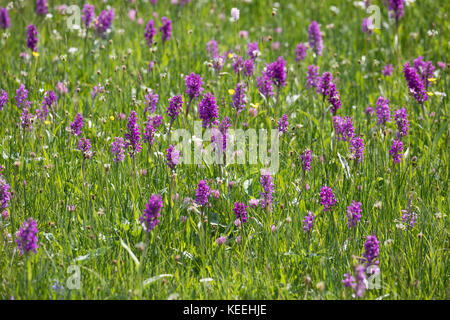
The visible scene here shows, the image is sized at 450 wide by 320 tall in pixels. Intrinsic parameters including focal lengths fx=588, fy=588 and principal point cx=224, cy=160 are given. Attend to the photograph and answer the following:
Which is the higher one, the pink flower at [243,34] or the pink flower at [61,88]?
the pink flower at [243,34]

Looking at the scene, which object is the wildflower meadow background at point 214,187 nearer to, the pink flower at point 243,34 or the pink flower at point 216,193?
the pink flower at point 216,193

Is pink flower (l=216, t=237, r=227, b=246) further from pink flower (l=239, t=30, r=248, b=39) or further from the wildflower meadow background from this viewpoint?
pink flower (l=239, t=30, r=248, b=39)

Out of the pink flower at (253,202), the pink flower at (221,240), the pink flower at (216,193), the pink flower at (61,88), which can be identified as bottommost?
the pink flower at (221,240)

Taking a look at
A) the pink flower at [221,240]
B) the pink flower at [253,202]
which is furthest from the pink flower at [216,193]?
the pink flower at [221,240]

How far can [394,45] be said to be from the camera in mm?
5738

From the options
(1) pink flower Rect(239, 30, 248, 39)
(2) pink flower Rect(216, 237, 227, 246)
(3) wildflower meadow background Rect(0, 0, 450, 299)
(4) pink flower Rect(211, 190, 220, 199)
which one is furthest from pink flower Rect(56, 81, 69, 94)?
(2) pink flower Rect(216, 237, 227, 246)

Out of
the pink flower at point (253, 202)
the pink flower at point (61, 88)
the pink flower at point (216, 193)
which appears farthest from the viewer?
the pink flower at point (61, 88)

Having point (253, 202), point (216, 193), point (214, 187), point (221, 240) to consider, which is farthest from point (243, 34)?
point (221, 240)

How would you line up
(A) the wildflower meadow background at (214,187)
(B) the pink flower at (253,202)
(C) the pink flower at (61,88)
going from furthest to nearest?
(C) the pink flower at (61,88) < (B) the pink flower at (253,202) < (A) the wildflower meadow background at (214,187)

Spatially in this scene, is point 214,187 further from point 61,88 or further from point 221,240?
point 61,88

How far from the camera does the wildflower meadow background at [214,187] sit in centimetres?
286

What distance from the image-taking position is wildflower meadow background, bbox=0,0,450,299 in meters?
2.86

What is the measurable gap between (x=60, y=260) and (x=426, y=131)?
111 inches
